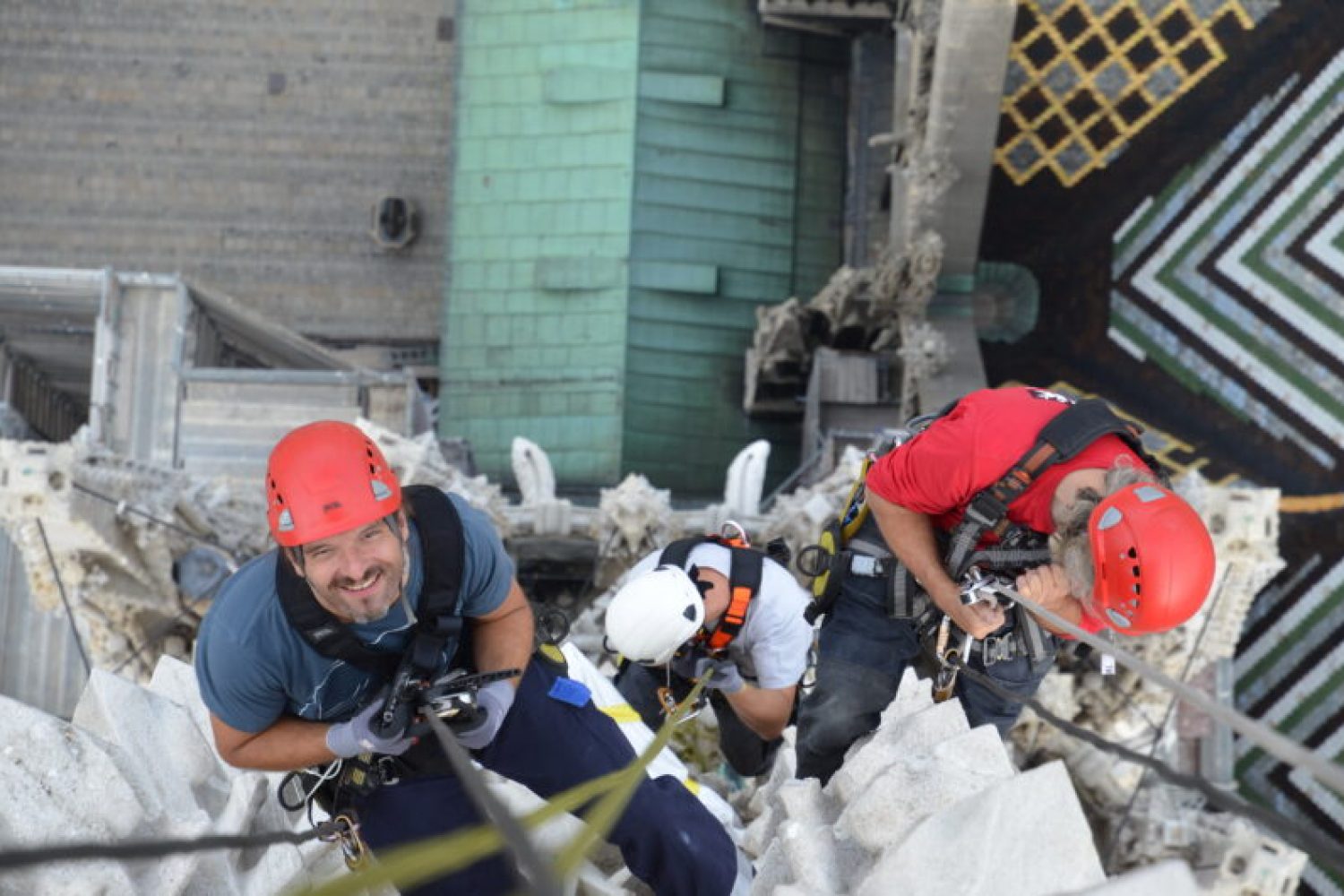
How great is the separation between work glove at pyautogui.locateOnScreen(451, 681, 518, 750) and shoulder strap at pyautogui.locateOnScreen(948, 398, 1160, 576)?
1629mm

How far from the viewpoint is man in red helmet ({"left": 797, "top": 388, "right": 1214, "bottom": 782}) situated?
456 centimetres

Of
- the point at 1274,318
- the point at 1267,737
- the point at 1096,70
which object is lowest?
the point at 1267,737

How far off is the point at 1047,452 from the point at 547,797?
198 cm

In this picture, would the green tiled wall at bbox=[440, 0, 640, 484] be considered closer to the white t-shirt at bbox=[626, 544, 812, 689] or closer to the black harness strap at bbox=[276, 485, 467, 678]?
the white t-shirt at bbox=[626, 544, 812, 689]

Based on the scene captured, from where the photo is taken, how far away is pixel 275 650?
14.7 ft

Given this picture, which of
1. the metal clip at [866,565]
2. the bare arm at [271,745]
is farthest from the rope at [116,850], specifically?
the metal clip at [866,565]

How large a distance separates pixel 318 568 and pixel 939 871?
1.88m

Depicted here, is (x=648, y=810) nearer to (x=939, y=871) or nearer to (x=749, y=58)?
(x=939, y=871)

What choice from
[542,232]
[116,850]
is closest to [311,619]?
[116,850]

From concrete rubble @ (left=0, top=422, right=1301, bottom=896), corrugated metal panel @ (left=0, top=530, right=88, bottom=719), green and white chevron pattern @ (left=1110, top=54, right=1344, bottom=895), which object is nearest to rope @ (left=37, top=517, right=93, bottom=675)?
concrete rubble @ (left=0, top=422, right=1301, bottom=896)

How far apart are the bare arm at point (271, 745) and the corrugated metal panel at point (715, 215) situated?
9.42m

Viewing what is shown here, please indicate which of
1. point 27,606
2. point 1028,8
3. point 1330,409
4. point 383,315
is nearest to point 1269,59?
point 1028,8

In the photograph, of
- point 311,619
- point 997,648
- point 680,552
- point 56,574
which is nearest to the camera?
point 311,619

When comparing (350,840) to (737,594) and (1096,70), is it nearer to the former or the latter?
(737,594)
